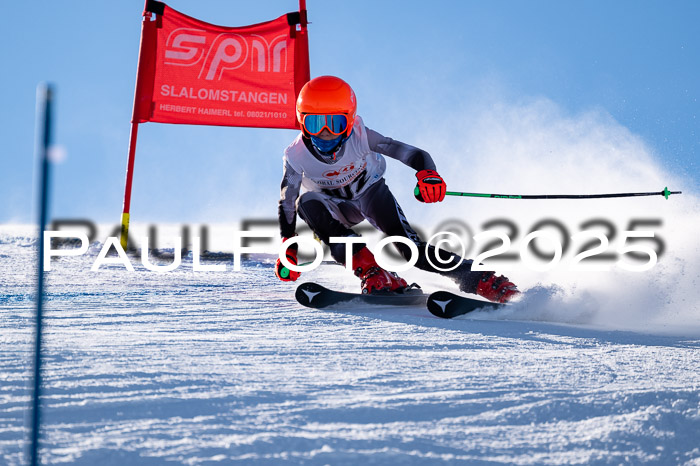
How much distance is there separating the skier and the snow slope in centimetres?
78

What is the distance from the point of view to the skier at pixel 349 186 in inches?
156

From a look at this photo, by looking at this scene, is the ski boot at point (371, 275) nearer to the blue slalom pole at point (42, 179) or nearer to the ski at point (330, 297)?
the ski at point (330, 297)

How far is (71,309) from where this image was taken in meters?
3.70

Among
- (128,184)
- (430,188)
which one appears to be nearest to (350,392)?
(430,188)

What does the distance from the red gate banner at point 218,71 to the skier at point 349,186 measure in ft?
9.52

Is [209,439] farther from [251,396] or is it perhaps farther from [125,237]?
[125,237]

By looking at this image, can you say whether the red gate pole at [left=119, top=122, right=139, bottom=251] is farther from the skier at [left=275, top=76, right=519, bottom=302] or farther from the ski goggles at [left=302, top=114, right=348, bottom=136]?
the ski goggles at [left=302, top=114, right=348, bottom=136]

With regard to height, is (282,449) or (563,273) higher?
(563,273)

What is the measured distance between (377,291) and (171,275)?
92.2 inches

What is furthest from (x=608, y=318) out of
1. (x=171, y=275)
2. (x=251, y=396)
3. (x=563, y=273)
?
(x=171, y=275)

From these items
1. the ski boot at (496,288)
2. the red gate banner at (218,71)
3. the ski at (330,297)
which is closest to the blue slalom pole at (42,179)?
the ski at (330,297)

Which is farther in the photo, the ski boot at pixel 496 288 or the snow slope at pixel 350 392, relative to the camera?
the ski boot at pixel 496 288

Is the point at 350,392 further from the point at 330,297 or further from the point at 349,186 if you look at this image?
the point at 349,186

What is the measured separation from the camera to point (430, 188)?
4098 mm
